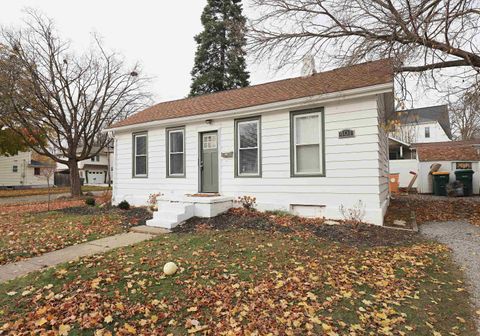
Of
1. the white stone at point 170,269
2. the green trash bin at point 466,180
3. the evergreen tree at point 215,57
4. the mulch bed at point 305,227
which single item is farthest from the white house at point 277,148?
the evergreen tree at point 215,57

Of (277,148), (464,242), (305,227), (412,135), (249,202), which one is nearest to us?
(464,242)

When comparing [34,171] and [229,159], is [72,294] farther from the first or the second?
[34,171]

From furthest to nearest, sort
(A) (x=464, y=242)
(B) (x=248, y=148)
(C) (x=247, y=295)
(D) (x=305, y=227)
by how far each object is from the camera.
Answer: (B) (x=248, y=148) → (D) (x=305, y=227) → (A) (x=464, y=242) → (C) (x=247, y=295)

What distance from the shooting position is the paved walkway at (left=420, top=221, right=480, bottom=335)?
386cm

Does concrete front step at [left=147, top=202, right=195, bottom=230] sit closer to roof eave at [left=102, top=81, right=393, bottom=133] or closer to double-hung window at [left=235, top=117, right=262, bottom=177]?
double-hung window at [left=235, top=117, right=262, bottom=177]

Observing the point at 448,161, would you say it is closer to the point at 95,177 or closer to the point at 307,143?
the point at 307,143

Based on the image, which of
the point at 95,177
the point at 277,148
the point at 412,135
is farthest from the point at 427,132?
the point at 95,177

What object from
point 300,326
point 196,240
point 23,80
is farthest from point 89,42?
point 300,326

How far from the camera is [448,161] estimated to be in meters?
14.8

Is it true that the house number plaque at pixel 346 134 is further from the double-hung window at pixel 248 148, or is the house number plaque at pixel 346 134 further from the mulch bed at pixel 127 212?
the mulch bed at pixel 127 212

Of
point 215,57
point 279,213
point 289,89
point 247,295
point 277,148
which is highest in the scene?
point 215,57

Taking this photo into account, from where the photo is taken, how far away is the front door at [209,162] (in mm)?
9234

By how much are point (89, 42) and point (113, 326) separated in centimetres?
1776

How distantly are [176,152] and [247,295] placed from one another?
288 inches
